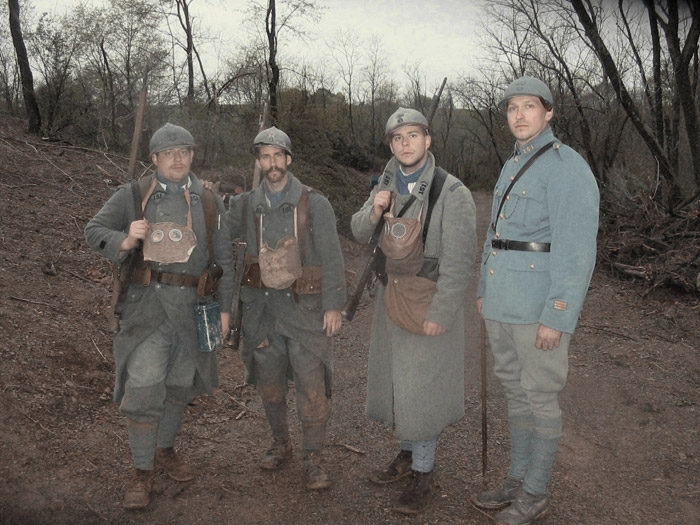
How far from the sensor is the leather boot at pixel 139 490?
3598 mm

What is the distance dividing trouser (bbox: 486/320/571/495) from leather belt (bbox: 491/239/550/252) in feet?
1.38

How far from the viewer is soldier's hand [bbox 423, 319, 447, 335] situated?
349 cm

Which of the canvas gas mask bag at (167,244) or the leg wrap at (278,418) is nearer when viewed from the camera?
the canvas gas mask bag at (167,244)

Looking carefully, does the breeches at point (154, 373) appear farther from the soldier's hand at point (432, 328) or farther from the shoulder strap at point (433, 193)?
the shoulder strap at point (433, 193)

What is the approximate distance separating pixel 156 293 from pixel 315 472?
1560 millimetres

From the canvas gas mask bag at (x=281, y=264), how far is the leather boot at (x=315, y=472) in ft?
3.86

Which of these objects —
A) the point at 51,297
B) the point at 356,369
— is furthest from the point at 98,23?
the point at 356,369

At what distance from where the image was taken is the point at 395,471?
4.04 metres

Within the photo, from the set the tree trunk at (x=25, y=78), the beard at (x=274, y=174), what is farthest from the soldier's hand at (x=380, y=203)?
the tree trunk at (x=25, y=78)

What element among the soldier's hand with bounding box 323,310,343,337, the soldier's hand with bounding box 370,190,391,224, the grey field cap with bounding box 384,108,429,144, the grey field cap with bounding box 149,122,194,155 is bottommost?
the soldier's hand with bounding box 323,310,343,337

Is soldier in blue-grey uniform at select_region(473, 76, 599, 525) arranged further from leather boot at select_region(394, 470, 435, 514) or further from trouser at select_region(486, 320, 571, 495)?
leather boot at select_region(394, 470, 435, 514)

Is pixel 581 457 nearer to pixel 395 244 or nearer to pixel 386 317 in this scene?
pixel 386 317

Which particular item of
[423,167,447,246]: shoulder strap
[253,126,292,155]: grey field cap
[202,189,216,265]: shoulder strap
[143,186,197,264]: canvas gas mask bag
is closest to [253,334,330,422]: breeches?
[202,189,216,265]: shoulder strap

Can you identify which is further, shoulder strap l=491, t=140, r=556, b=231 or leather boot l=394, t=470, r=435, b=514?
leather boot l=394, t=470, r=435, b=514
